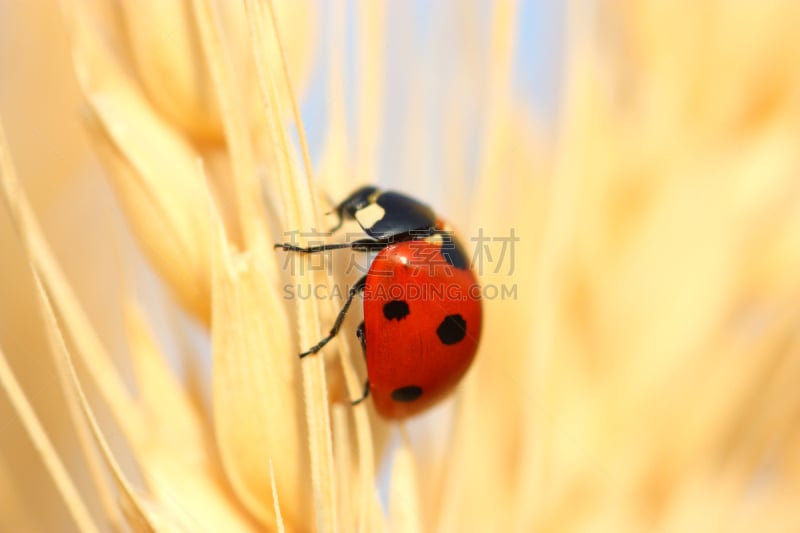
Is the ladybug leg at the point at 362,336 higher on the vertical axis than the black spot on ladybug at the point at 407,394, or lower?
higher

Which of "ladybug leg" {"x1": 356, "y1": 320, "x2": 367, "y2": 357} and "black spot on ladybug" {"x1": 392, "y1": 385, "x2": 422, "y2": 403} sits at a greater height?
"ladybug leg" {"x1": 356, "y1": 320, "x2": 367, "y2": 357}

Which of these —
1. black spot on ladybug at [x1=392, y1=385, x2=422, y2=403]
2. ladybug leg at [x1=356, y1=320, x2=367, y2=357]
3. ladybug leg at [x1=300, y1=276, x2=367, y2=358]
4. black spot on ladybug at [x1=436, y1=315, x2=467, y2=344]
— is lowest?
black spot on ladybug at [x1=392, y1=385, x2=422, y2=403]

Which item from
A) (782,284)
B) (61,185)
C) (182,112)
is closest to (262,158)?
(182,112)

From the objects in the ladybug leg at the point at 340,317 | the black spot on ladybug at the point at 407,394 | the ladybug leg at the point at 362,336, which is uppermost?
the ladybug leg at the point at 340,317

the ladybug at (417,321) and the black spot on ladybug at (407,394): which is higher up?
the ladybug at (417,321)

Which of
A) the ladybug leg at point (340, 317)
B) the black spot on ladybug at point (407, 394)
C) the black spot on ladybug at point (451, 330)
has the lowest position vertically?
the black spot on ladybug at point (407, 394)
